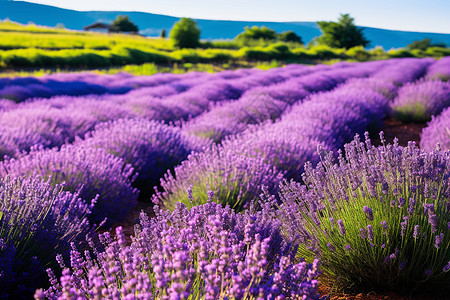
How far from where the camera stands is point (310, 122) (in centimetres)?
449

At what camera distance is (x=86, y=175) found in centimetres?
298

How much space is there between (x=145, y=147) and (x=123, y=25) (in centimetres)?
5539

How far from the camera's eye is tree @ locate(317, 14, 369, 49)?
4178cm

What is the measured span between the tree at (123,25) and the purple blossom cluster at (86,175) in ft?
183

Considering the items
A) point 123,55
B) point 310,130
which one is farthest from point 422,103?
point 123,55

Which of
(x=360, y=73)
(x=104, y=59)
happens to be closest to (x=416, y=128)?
(x=360, y=73)

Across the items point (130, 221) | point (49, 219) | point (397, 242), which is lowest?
point (130, 221)

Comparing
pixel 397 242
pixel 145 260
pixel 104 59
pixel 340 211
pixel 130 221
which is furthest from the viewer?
pixel 104 59

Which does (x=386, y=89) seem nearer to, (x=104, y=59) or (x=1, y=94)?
(x=1, y=94)

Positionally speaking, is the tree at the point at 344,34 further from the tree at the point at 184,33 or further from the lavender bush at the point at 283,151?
the lavender bush at the point at 283,151

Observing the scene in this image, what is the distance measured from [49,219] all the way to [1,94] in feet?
20.1

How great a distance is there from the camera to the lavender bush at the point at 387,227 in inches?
69.2

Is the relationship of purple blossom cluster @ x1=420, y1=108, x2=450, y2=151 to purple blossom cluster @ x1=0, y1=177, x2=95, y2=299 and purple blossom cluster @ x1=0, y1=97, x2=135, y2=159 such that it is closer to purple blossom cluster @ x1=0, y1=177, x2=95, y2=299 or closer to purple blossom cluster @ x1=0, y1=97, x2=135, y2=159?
purple blossom cluster @ x1=0, y1=177, x2=95, y2=299

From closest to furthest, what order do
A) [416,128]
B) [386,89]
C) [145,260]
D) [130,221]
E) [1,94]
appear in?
[145,260] < [130,221] < [416,128] < [1,94] < [386,89]
